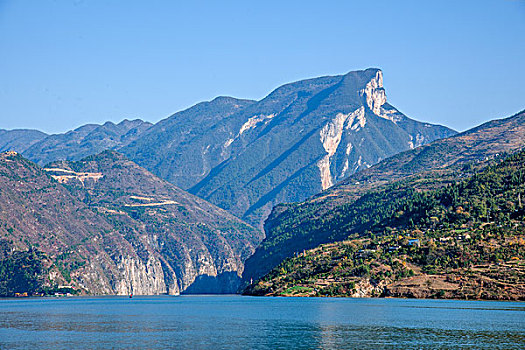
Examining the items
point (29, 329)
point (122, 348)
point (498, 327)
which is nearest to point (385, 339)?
point (498, 327)

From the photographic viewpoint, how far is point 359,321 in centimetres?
16625

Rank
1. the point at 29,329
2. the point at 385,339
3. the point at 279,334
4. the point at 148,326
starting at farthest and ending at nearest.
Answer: the point at 148,326
the point at 29,329
the point at 279,334
the point at 385,339

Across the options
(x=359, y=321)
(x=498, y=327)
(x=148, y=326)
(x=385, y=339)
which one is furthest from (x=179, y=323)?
(x=498, y=327)

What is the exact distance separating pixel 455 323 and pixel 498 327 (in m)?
11.8

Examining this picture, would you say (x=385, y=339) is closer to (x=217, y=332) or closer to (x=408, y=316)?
(x=217, y=332)

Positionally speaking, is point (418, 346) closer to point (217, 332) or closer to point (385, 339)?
point (385, 339)

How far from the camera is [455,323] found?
159500 millimetres

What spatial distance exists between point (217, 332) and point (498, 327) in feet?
187

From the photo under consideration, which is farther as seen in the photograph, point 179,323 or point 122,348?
point 179,323

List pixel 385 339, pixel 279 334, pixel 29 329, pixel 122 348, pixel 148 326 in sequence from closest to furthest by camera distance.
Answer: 1. pixel 122 348
2. pixel 385 339
3. pixel 279 334
4. pixel 29 329
5. pixel 148 326

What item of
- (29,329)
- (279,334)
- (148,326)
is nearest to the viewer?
(279,334)

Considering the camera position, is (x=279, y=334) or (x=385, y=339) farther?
(x=279, y=334)

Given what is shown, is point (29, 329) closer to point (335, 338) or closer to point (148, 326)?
point (148, 326)

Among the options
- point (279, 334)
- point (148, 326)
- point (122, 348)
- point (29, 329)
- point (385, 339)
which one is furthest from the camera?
point (148, 326)
